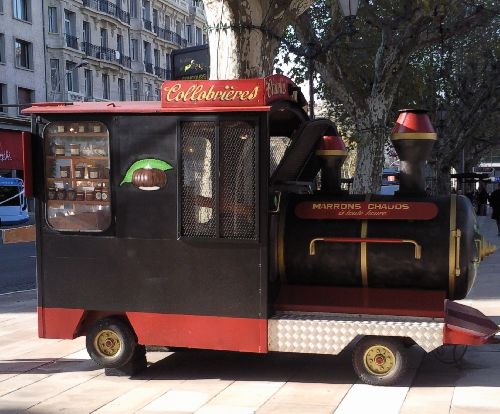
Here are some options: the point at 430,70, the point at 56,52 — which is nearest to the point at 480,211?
the point at 430,70

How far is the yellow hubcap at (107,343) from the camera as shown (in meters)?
6.62

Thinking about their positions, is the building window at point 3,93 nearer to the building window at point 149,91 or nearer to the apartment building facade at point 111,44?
the apartment building facade at point 111,44

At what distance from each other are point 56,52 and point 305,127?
127 ft

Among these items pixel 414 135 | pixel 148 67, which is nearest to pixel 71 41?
pixel 148 67

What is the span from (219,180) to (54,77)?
39257 mm

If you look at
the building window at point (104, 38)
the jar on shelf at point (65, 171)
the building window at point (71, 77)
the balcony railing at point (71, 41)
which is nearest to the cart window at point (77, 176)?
the jar on shelf at point (65, 171)

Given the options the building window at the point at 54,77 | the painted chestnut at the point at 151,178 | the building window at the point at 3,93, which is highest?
the building window at the point at 54,77

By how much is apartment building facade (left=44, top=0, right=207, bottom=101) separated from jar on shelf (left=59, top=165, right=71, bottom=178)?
36.5 m

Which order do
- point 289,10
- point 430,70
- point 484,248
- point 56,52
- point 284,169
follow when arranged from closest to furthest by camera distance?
point 484,248 < point 284,169 < point 289,10 < point 430,70 < point 56,52

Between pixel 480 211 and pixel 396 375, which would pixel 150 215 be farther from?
pixel 480 211

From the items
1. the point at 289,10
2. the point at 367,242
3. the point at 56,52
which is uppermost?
the point at 56,52

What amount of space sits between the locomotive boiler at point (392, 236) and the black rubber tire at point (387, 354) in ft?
1.62

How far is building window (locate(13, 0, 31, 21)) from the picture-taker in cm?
3941

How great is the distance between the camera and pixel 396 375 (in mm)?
6156
